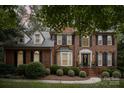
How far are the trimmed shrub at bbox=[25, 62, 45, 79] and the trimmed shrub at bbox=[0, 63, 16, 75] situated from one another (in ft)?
1.25

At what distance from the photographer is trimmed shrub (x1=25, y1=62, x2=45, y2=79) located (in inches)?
869

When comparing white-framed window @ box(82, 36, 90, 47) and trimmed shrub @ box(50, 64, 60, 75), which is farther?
white-framed window @ box(82, 36, 90, 47)

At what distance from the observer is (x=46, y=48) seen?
2230cm

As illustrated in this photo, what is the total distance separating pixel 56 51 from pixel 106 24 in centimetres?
157

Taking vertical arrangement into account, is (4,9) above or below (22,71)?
above

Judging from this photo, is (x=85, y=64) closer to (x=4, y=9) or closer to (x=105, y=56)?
(x=105, y=56)

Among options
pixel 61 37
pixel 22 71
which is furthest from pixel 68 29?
pixel 22 71

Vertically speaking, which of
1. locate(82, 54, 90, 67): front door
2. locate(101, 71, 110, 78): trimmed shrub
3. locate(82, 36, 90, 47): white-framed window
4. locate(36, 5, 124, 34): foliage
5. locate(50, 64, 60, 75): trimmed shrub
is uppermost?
locate(36, 5, 124, 34): foliage

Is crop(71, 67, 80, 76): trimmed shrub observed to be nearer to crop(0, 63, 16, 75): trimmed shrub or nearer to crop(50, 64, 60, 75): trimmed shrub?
crop(50, 64, 60, 75): trimmed shrub

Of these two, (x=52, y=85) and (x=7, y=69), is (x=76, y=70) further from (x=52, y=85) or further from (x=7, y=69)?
(x=7, y=69)

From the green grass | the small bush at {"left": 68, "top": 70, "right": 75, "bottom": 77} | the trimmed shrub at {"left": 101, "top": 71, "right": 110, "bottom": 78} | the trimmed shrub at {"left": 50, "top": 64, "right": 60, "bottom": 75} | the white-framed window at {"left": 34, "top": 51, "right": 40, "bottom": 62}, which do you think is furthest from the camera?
the white-framed window at {"left": 34, "top": 51, "right": 40, "bottom": 62}

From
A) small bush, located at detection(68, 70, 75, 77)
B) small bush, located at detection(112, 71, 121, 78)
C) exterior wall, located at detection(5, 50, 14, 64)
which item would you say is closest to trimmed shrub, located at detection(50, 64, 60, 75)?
small bush, located at detection(68, 70, 75, 77)

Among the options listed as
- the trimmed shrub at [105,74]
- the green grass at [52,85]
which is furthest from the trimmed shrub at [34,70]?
the trimmed shrub at [105,74]

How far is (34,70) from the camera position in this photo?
22078mm
